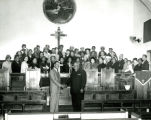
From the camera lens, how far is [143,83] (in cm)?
873

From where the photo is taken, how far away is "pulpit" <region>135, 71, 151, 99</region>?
869cm

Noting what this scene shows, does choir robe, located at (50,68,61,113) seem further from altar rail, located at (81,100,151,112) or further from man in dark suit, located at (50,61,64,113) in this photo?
altar rail, located at (81,100,151,112)

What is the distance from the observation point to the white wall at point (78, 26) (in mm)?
13664

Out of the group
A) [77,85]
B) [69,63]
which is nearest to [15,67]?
[69,63]

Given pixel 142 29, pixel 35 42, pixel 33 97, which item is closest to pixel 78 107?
pixel 33 97

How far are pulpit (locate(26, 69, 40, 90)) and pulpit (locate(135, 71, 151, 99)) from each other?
3.22m

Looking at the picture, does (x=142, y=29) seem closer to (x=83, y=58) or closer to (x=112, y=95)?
(x=83, y=58)

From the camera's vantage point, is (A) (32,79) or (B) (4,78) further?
(A) (32,79)

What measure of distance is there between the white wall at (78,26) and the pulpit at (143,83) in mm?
5370

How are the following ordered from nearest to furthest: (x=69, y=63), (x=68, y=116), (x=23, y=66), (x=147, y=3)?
(x=68, y=116) < (x=23, y=66) < (x=69, y=63) < (x=147, y=3)

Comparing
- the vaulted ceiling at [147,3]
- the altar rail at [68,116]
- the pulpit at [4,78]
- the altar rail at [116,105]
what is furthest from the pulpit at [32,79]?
the vaulted ceiling at [147,3]

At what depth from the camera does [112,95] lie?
977cm

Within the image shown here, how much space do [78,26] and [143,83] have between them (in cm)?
620

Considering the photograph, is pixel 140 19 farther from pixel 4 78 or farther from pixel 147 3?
pixel 4 78
